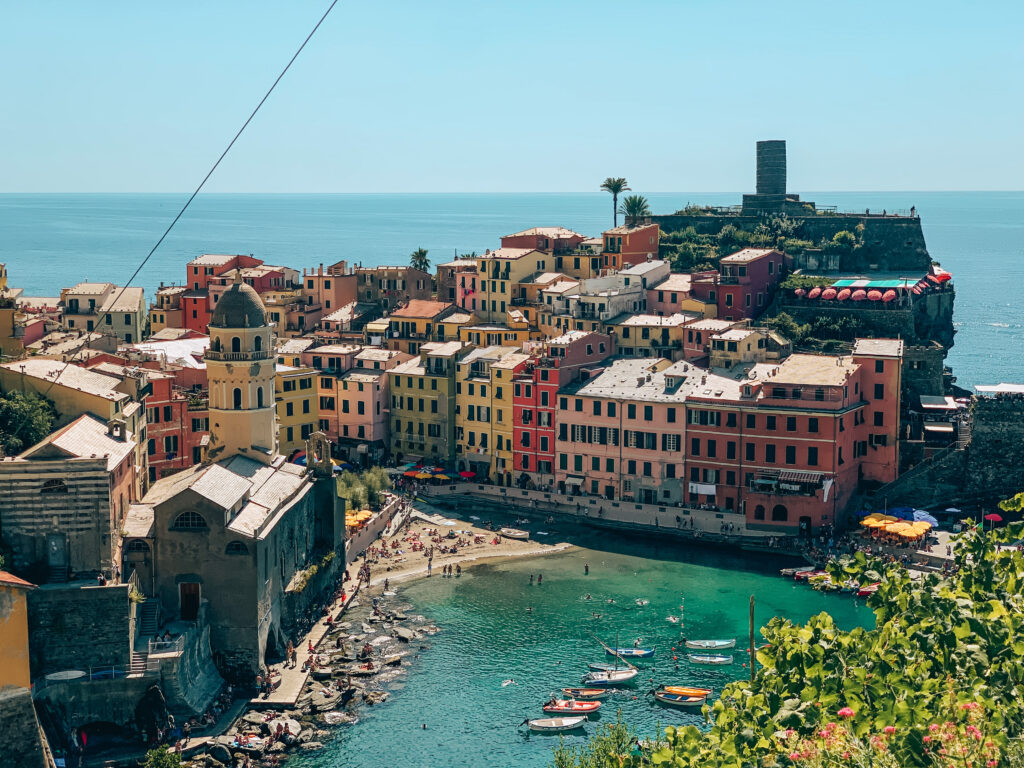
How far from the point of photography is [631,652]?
2235 inches

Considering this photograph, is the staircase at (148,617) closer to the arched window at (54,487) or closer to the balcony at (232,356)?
the arched window at (54,487)

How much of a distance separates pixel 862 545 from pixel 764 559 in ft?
A: 16.7

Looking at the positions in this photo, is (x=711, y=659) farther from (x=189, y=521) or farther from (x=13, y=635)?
(x=13, y=635)

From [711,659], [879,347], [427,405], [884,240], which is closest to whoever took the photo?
[711,659]

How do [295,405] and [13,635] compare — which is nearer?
[13,635]

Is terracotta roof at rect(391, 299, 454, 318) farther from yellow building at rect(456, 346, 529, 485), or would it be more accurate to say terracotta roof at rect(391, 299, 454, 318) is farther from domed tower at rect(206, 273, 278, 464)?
domed tower at rect(206, 273, 278, 464)

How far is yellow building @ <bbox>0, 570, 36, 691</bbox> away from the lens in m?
40.8

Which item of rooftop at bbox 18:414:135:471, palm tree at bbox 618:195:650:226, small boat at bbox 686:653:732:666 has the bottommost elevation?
small boat at bbox 686:653:732:666

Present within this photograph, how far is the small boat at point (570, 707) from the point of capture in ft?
167

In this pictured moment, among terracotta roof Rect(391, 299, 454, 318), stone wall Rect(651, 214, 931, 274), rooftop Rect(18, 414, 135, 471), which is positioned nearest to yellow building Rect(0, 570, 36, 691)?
rooftop Rect(18, 414, 135, 471)

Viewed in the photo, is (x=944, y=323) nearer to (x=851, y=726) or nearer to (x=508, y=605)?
(x=508, y=605)

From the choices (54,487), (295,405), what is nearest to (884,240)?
(295,405)

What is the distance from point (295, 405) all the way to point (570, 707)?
36454 mm

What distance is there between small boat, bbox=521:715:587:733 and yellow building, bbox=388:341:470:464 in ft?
119
